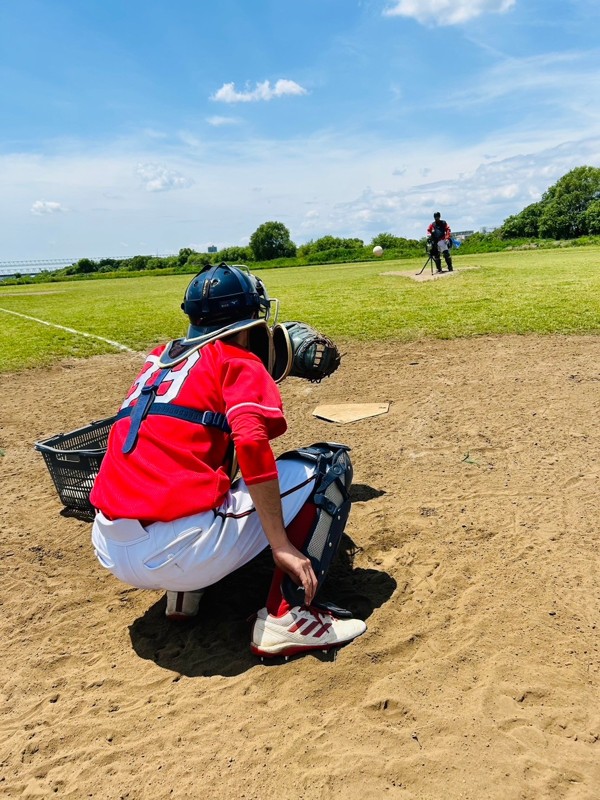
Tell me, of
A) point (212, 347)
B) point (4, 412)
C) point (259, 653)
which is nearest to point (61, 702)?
point (259, 653)

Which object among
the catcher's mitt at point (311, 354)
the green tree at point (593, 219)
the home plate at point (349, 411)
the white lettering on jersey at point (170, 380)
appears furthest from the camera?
the green tree at point (593, 219)

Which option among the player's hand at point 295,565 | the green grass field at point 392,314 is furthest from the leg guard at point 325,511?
the green grass field at point 392,314

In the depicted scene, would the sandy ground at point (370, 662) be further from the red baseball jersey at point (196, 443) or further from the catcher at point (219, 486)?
the red baseball jersey at point (196, 443)

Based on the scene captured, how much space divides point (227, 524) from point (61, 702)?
1.04 metres

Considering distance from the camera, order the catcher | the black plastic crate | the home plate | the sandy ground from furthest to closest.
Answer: the home plate, the black plastic crate, the catcher, the sandy ground

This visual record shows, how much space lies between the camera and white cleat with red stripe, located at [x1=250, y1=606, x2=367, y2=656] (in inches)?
108

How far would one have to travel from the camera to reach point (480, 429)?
18.0ft

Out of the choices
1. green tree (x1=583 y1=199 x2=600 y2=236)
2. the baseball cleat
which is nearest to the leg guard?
the baseball cleat

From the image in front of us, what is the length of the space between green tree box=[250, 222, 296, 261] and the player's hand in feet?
244

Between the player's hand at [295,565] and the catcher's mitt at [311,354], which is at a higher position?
the catcher's mitt at [311,354]

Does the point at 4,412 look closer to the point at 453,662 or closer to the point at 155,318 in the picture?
the point at 453,662

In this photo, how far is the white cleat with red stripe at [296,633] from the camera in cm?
276

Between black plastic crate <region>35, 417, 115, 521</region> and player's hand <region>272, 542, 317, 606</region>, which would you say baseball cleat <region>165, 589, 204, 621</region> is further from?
black plastic crate <region>35, 417, 115, 521</region>

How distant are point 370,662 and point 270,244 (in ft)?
247
